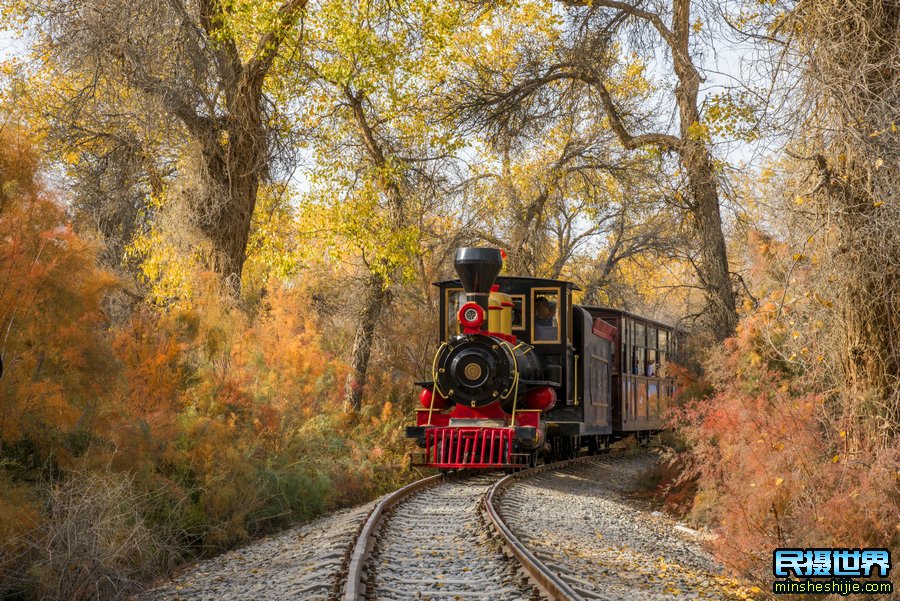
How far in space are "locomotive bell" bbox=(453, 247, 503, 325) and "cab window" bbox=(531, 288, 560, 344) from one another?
4.94ft

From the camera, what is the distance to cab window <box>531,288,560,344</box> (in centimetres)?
1456

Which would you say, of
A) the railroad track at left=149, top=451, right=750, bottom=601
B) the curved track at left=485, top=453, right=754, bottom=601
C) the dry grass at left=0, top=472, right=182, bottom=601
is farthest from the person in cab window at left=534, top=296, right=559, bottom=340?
the dry grass at left=0, top=472, right=182, bottom=601

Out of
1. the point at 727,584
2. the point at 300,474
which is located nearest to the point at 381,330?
the point at 300,474

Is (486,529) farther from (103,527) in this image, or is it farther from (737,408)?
(103,527)

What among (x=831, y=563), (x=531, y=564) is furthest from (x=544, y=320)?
(x=831, y=563)

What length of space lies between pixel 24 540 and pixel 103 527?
526mm

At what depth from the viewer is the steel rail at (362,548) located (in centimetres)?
584

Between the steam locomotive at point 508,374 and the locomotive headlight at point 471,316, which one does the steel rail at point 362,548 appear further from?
the locomotive headlight at point 471,316

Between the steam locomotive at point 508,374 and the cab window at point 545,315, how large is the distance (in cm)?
2

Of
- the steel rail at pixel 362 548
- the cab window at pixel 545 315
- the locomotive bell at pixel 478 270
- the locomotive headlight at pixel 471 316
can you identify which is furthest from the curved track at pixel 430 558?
the cab window at pixel 545 315

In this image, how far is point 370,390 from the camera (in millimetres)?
21781

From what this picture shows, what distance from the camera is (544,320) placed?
48.1ft

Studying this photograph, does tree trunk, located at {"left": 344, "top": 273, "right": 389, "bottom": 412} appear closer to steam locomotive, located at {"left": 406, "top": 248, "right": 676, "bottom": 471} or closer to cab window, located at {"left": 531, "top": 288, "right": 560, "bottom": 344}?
steam locomotive, located at {"left": 406, "top": 248, "right": 676, "bottom": 471}

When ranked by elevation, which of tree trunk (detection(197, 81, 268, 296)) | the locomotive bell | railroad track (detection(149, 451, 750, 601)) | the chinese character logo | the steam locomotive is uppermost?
tree trunk (detection(197, 81, 268, 296))
